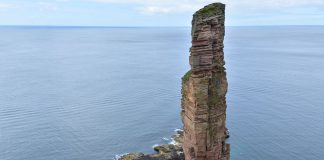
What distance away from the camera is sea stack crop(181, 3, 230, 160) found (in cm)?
4206

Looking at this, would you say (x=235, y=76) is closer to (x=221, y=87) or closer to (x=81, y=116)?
(x=81, y=116)

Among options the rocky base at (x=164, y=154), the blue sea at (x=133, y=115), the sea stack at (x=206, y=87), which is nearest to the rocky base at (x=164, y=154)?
the rocky base at (x=164, y=154)

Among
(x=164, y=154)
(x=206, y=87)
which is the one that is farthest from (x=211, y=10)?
(x=164, y=154)

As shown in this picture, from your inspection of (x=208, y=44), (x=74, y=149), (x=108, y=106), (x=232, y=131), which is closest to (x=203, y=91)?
(x=208, y=44)

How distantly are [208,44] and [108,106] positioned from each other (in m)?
86.4

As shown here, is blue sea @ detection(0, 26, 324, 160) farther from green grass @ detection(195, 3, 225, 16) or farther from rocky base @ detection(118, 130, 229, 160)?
green grass @ detection(195, 3, 225, 16)

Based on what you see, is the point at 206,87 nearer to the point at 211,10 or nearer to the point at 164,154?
the point at 211,10

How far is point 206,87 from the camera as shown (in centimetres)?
4366

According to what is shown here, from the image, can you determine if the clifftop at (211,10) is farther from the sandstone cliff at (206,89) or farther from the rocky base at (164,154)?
the rocky base at (164,154)

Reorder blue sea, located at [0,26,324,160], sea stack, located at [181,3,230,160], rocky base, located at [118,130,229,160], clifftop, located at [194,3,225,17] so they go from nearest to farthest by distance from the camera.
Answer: clifftop, located at [194,3,225,17] < sea stack, located at [181,3,230,160] < rocky base, located at [118,130,229,160] < blue sea, located at [0,26,324,160]

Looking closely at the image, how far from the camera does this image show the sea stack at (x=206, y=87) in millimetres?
42062

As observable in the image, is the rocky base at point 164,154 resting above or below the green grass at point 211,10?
below

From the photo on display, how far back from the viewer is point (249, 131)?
101500mm

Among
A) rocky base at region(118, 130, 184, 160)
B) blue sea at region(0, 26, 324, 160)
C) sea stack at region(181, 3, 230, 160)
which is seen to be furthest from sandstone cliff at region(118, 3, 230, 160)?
blue sea at region(0, 26, 324, 160)
